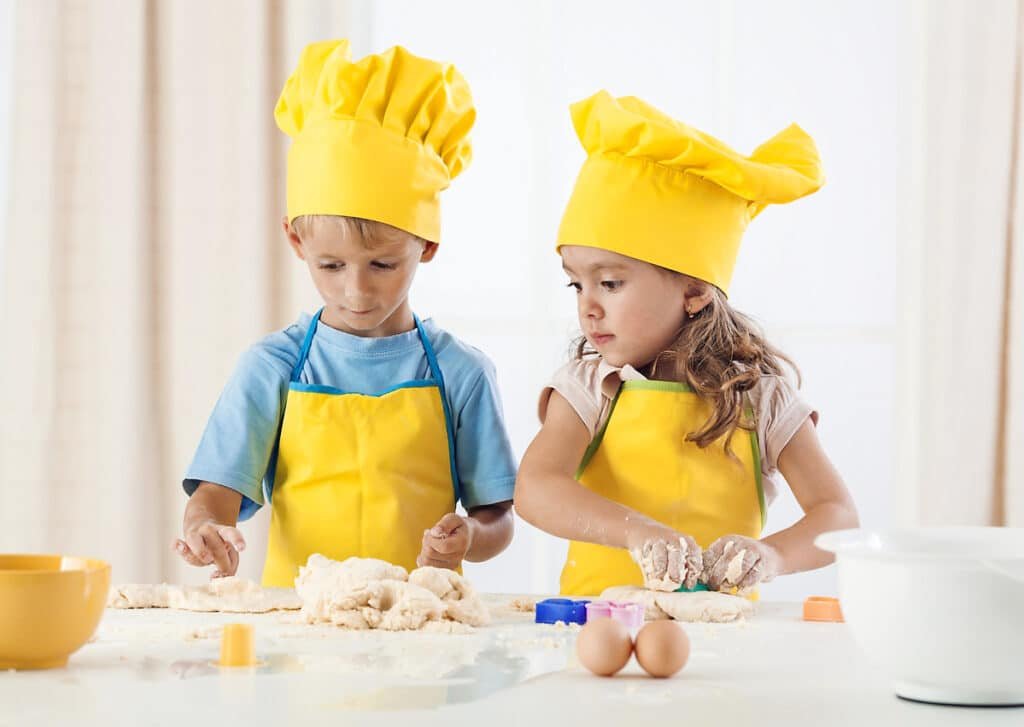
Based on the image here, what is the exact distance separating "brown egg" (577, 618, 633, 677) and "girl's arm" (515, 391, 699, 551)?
408 millimetres

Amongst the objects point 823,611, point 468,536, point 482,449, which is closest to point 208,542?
point 468,536

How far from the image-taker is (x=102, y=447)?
8.17ft

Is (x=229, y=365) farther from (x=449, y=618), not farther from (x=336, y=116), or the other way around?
(x=449, y=618)

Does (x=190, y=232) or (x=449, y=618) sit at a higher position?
(x=190, y=232)

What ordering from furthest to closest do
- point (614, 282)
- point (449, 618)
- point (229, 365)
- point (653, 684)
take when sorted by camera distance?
point (229, 365) < point (614, 282) < point (449, 618) < point (653, 684)

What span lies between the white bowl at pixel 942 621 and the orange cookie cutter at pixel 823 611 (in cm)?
37

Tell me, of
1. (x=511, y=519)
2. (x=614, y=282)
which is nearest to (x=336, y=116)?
(x=614, y=282)

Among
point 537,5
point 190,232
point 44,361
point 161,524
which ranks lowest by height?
point 161,524

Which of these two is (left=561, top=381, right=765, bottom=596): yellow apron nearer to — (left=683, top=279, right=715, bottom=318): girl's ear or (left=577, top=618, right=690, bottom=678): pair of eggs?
(left=683, top=279, right=715, bottom=318): girl's ear

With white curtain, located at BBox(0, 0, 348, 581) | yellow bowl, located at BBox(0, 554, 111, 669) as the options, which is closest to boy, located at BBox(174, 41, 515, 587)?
yellow bowl, located at BBox(0, 554, 111, 669)

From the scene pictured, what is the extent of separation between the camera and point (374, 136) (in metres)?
1.47

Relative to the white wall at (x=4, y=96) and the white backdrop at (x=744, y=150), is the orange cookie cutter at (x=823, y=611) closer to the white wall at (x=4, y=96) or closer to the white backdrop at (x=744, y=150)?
the white backdrop at (x=744, y=150)

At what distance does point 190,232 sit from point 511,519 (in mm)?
1257

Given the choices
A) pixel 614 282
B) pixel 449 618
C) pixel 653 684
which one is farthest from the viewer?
pixel 614 282
